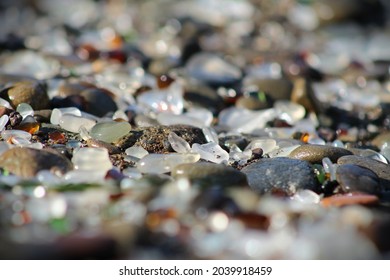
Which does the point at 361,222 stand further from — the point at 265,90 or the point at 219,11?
the point at 219,11

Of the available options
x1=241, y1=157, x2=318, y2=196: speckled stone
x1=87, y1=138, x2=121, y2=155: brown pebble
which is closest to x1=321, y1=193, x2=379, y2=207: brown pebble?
x1=241, y1=157, x2=318, y2=196: speckled stone

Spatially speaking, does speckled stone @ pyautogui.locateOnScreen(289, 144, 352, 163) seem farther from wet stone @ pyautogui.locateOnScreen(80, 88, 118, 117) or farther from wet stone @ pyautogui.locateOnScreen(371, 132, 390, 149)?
wet stone @ pyautogui.locateOnScreen(80, 88, 118, 117)

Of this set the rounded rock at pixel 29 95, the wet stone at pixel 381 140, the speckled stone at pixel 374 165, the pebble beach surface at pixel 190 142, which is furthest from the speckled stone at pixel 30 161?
the wet stone at pixel 381 140

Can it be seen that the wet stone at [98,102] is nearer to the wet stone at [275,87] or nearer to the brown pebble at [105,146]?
the brown pebble at [105,146]

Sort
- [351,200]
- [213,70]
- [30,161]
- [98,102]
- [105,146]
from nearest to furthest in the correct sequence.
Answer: [351,200], [30,161], [105,146], [98,102], [213,70]

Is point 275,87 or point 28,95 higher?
point 28,95

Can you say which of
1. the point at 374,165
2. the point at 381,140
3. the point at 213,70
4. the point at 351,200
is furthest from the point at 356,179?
the point at 213,70

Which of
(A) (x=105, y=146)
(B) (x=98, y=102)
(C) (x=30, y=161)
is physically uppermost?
(C) (x=30, y=161)

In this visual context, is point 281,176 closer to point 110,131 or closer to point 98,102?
point 110,131
